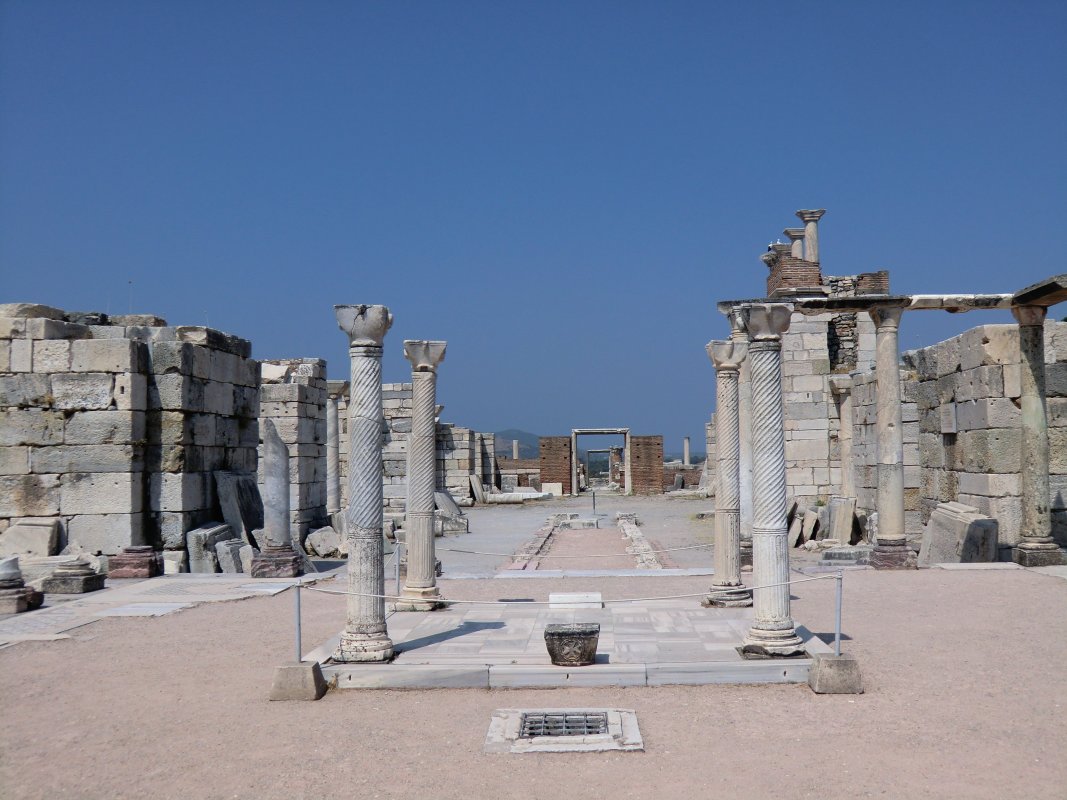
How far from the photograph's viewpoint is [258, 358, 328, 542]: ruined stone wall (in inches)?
708

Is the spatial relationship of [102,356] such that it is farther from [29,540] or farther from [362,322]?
[362,322]

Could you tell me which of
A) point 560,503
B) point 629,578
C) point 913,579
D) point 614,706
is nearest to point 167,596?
point 629,578

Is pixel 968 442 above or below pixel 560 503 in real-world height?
above

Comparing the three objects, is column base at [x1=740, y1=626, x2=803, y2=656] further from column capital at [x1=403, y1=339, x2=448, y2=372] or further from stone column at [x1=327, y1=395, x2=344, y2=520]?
stone column at [x1=327, y1=395, x2=344, y2=520]

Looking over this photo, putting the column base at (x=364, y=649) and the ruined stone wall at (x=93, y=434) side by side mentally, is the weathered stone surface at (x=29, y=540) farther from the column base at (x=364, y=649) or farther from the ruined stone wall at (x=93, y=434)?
the column base at (x=364, y=649)

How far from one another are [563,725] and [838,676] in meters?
2.20

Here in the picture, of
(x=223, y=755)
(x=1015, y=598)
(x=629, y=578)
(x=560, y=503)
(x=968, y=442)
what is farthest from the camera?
(x=560, y=503)

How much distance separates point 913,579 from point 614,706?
7.02m

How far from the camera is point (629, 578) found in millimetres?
12695

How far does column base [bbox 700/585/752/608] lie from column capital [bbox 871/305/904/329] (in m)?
5.99

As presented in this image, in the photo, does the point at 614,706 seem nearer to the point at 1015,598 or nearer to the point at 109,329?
the point at 1015,598

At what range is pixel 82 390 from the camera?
13.5 meters

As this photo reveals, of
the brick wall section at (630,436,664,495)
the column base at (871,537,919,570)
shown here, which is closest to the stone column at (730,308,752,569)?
the column base at (871,537,919,570)


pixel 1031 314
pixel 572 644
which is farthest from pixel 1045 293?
pixel 572 644
